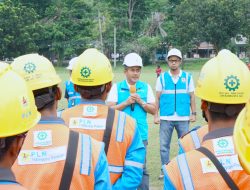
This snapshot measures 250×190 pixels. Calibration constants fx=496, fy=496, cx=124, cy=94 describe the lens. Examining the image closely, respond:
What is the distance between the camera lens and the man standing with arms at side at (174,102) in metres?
7.68

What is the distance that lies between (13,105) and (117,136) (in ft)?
5.34

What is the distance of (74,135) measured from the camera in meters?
2.85

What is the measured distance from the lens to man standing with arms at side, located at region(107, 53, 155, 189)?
635cm

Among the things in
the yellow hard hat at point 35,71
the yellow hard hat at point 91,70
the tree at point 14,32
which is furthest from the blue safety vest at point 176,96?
the tree at point 14,32

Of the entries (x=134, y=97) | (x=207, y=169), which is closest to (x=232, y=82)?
(x=207, y=169)

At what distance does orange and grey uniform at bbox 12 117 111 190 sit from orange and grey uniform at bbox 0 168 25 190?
30.2 inches

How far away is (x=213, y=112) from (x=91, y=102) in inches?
43.3

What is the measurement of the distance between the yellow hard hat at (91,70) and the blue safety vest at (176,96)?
4.07 m

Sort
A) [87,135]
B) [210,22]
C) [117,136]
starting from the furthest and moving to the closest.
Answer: [210,22], [117,136], [87,135]

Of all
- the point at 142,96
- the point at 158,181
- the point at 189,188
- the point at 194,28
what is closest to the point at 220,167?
the point at 189,188

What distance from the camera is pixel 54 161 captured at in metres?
2.78

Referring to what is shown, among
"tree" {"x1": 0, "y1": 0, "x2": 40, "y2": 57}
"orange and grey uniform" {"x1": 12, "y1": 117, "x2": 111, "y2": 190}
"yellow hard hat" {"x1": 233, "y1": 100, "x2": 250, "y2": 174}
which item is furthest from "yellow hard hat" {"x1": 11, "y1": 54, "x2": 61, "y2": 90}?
"tree" {"x1": 0, "y1": 0, "x2": 40, "y2": 57}

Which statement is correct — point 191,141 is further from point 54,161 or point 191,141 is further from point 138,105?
point 138,105

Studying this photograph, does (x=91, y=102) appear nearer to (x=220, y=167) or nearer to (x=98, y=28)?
(x=220, y=167)
